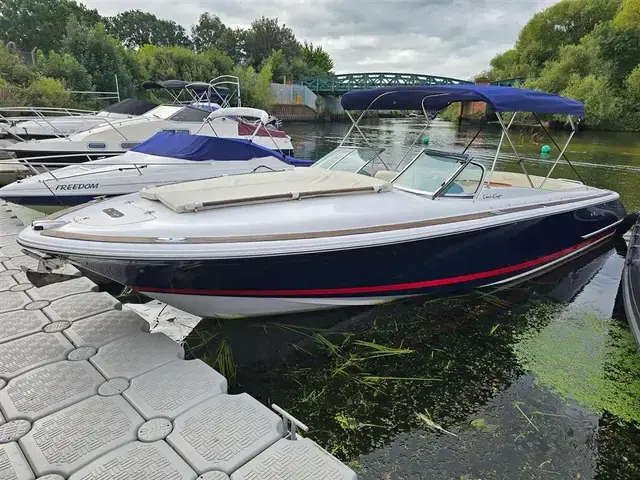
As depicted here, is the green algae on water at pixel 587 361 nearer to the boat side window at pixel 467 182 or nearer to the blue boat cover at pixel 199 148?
the boat side window at pixel 467 182

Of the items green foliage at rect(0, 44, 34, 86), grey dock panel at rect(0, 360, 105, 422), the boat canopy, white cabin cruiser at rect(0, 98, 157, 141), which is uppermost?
green foliage at rect(0, 44, 34, 86)

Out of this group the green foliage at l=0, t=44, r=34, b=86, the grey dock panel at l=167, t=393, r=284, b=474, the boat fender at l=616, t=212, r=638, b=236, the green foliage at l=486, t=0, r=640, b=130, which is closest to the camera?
the grey dock panel at l=167, t=393, r=284, b=474

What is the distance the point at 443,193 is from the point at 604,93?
29765 millimetres

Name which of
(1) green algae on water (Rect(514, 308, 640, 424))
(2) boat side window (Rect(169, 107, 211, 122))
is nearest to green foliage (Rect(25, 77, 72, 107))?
(2) boat side window (Rect(169, 107, 211, 122))

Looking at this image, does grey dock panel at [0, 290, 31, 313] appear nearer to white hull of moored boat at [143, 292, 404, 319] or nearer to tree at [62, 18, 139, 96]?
white hull of moored boat at [143, 292, 404, 319]

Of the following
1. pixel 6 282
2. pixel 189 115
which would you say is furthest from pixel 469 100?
pixel 189 115

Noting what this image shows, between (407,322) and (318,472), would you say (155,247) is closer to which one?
(318,472)

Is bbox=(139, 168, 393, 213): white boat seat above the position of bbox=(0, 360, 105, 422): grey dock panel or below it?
above

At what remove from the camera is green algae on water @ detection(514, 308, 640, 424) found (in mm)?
3094

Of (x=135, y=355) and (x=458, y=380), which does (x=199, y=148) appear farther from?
(x=458, y=380)

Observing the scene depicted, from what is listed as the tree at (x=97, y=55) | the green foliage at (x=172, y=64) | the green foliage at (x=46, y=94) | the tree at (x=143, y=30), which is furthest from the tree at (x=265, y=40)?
the green foliage at (x=46, y=94)

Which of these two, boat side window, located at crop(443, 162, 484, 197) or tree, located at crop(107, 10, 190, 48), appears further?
tree, located at crop(107, 10, 190, 48)

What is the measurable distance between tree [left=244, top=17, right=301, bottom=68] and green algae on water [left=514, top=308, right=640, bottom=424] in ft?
172

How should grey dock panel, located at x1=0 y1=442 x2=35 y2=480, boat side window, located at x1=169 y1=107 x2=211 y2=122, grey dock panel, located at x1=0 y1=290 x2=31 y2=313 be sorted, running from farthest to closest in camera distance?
boat side window, located at x1=169 y1=107 x2=211 y2=122 → grey dock panel, located at x1=0 y1=290 x2=31 y2=313 → grey dock panel, located at x1=0 y1=442 x2=35 y2=480
